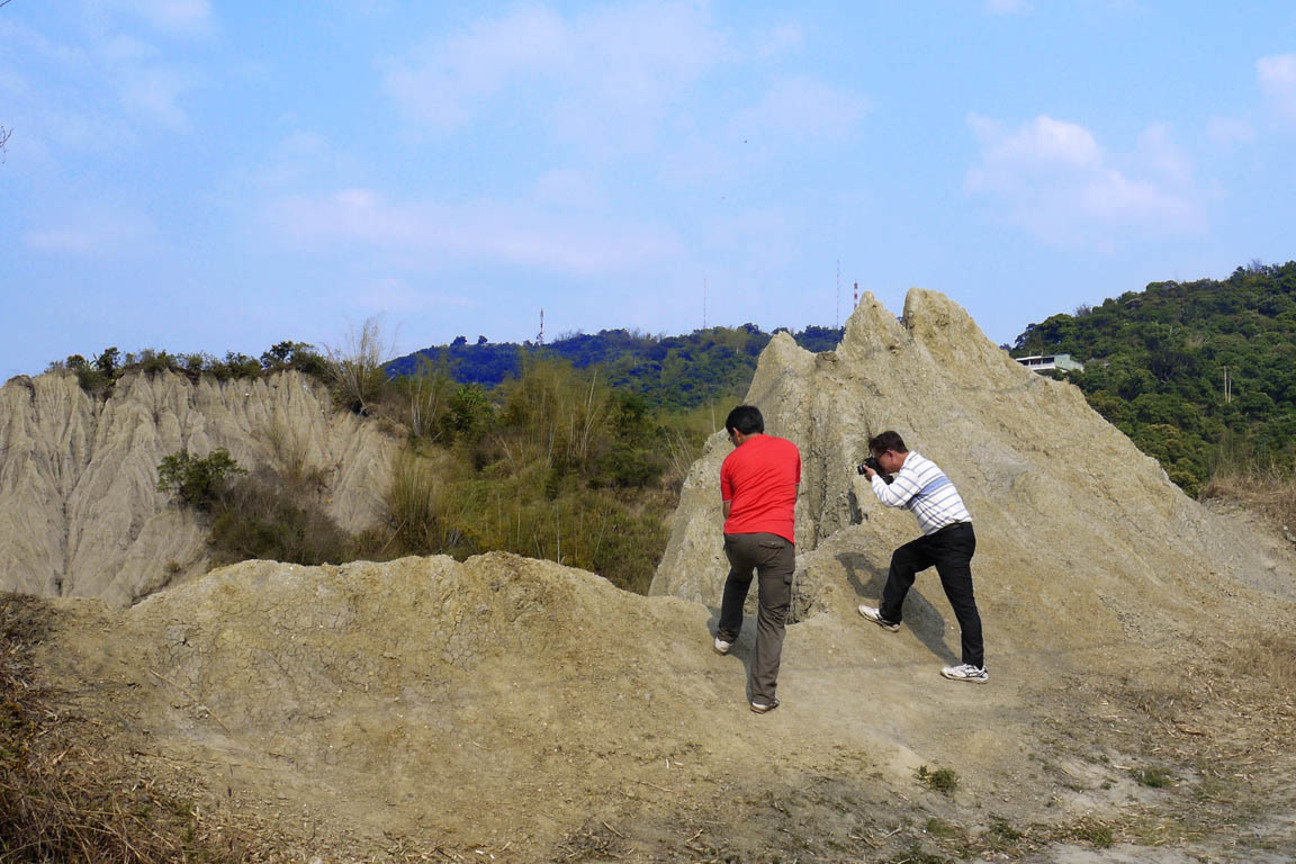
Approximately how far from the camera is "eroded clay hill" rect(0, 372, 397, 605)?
61.1ft

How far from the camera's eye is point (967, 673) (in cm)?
658

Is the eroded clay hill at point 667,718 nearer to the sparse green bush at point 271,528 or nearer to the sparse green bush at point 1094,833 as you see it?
the sparse green bush at point 1094,833

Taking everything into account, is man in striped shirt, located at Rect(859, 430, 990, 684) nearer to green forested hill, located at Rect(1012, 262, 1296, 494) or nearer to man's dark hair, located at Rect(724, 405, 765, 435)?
man's dark hair, located at Rect(724, 405, 765, 435)

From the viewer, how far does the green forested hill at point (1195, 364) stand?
2300 cm

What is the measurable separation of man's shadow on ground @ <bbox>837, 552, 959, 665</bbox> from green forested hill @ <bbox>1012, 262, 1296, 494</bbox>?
43.1 feet

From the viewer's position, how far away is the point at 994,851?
4246 mm

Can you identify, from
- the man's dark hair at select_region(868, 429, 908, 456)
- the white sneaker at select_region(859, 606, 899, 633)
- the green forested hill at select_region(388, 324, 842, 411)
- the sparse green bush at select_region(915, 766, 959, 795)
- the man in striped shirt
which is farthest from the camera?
the green forested hill at select_region(388, 324, 842, 411)

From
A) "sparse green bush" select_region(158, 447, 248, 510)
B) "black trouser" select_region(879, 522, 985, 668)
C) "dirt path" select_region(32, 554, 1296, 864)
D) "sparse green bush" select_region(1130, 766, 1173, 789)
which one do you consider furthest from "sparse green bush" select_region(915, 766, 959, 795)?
"sparse green bush" select_region(158, 447, 248, 510)

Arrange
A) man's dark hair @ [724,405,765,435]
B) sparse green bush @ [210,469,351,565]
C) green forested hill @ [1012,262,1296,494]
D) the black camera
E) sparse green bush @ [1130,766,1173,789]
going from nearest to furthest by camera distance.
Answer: sparse green bush @ [1130,766,1173,789] < man's dark hair @ [724,405,765,435] < the black camera < sparse green bush @ [210,469,351,565] < green forested hill @ [1012,262,1296,494]

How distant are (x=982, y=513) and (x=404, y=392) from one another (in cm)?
1891

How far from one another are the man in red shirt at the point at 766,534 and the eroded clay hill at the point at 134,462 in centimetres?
1613

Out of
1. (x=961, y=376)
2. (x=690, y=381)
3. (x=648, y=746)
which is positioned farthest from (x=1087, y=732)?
(x=690, y=381)

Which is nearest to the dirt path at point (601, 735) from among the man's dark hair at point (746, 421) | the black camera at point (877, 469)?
the black camera at point (877, 469)

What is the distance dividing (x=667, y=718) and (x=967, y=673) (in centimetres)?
259
